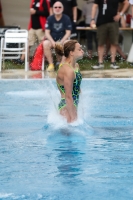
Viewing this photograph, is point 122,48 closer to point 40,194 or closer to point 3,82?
point 3,82

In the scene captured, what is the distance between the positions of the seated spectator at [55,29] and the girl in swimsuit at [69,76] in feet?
21.6

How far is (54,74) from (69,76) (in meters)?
6.26

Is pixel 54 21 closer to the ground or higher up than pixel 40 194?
higher up

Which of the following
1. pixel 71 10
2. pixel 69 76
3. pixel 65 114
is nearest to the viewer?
pixel 69 76

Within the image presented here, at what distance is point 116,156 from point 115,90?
480cm

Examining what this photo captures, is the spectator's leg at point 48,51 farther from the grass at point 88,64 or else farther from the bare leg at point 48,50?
the grass at point 88,64

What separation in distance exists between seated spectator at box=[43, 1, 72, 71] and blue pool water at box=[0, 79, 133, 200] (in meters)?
3.08

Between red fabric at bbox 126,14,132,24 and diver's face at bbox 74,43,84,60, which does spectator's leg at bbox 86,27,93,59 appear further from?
diver's face at bbox 74,43,84,60

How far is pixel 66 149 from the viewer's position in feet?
23.2

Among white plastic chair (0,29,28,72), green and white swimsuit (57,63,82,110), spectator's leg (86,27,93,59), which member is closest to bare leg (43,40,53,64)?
white plastic chair (0,29,28,72)

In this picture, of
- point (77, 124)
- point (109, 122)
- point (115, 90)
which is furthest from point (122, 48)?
point (77, 124)

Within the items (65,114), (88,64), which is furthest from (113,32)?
(65,114)

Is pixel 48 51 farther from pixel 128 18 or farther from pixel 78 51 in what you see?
pixel 78 51

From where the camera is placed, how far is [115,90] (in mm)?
11469
